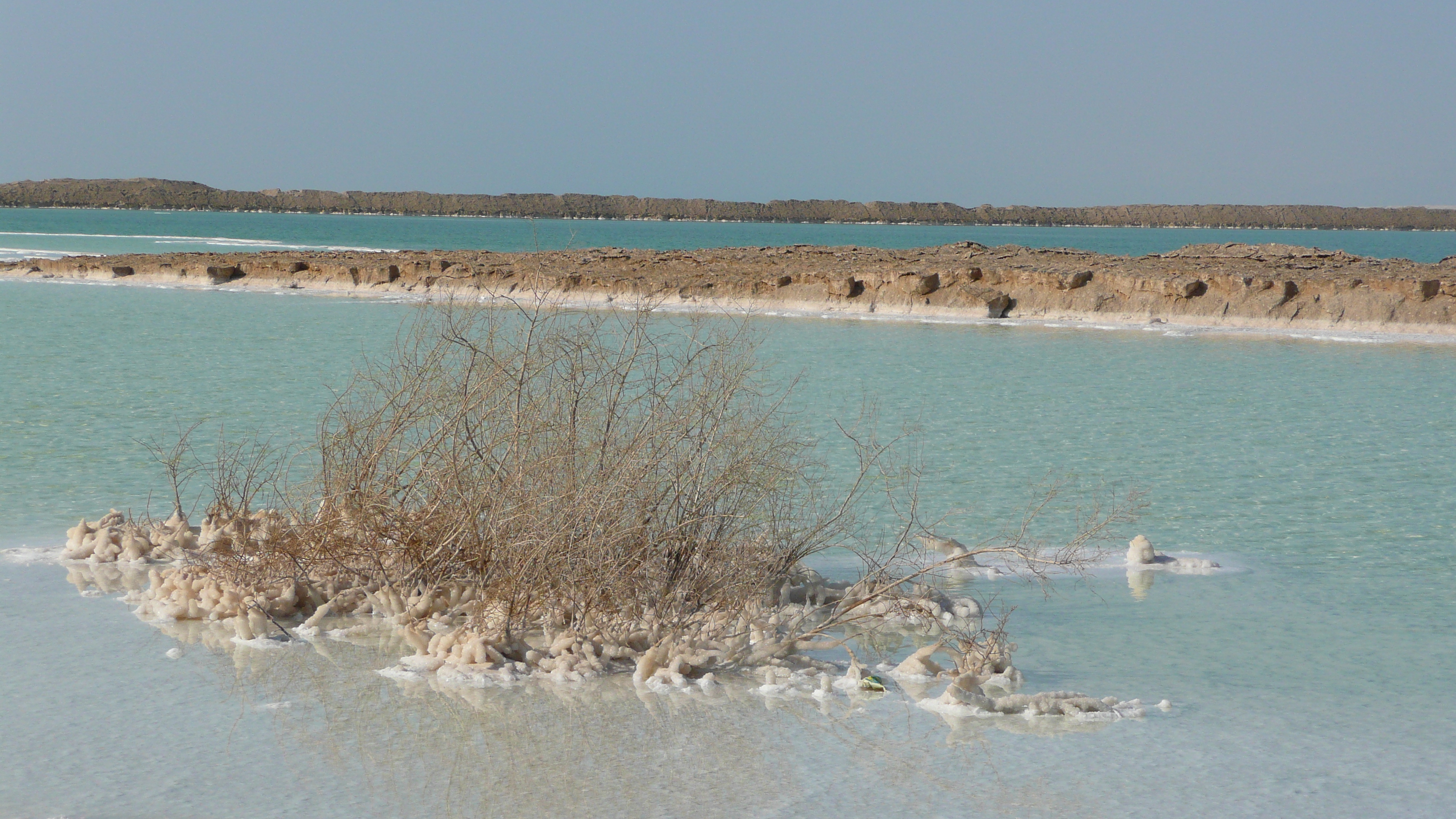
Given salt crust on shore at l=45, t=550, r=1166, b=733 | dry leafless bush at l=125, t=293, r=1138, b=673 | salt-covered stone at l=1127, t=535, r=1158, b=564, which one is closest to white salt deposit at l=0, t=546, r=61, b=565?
dry leafless bush at l=125, t=293, r=1138, b=673

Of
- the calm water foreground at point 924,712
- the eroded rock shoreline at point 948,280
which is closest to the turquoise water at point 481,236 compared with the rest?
the eroded rock shoreline at point 948,280

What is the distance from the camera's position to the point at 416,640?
555 centimetres

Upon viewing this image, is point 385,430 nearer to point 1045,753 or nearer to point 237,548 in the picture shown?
point 237,548

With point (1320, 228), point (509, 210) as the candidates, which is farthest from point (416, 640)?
point (1320, 228)

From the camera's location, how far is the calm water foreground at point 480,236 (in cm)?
5978

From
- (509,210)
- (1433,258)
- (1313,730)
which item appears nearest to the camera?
(1313,730)

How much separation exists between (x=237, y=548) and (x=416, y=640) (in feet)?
5.03

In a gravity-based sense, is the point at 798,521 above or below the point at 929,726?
above

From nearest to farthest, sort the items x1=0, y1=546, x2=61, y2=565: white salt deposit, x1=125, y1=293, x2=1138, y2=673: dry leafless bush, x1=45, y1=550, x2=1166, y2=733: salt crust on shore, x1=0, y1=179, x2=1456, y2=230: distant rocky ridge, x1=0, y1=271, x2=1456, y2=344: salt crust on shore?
x1=45, y1=550, x2=1166, y2=733: salt crust on shore, x1=125, y1=293, x2=1138, y2=673: dry leafless bush, x1=0, y1=546, x2=61, y2=565: white salt deposit, x1=0, y1=271, x2=1456, y2=344: salt crust on shore, x1=0, y1=179, x2=1456, y2=230: distant rocky ridge

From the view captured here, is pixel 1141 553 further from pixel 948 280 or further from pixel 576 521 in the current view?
pixel 948 280

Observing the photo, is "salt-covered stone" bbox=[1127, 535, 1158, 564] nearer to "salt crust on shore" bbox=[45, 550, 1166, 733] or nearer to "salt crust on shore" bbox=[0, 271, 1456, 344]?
"salt crust on shore" bbox=[45, 550, 1166, 733]

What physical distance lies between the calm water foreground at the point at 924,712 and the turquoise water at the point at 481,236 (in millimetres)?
25436

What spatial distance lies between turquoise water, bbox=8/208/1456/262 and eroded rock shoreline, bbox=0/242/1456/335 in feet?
18.8

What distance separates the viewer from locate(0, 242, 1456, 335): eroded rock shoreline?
76.4 ft
